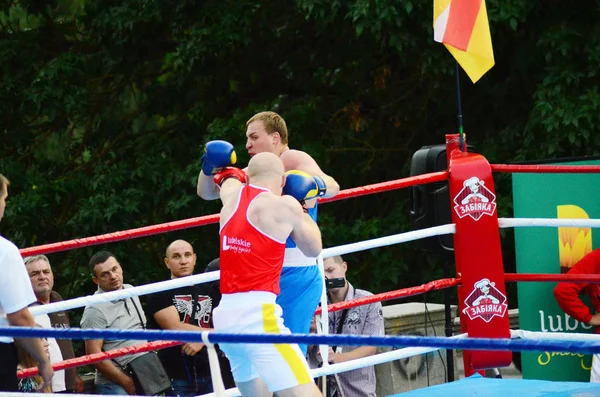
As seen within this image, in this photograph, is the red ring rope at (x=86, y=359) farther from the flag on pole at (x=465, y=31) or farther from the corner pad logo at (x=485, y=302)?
the flag on pole at (x=465, y=31)

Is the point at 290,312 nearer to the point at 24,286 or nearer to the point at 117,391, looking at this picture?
the point at 24,286

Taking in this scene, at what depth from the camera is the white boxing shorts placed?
415cm

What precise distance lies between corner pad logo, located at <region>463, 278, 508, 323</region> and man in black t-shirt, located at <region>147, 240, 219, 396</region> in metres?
1.47

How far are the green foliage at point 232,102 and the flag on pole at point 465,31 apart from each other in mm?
3262

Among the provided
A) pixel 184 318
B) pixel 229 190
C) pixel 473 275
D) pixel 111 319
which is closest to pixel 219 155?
pixel 229 190

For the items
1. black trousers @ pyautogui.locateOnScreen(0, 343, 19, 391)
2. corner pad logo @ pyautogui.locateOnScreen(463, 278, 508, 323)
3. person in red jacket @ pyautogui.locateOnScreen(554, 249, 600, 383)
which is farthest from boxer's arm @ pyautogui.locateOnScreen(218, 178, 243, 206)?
person in red jacket @ pyautogui.locateOnScreen(554, 249, 600, 383)

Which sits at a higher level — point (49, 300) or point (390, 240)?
point (390, 240)

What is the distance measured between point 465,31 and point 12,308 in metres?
2.80

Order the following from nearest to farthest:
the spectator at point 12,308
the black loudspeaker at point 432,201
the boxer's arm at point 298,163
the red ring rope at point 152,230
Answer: the spectator at point 12,308 < the red ring rope at point 152,230 < the boxer's arm at point 298,163 < the black loudspeaker at point 432,201

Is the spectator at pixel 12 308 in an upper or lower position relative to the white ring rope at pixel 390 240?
lower

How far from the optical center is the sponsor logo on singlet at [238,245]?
4285 mm

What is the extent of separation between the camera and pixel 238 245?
4.30 meters

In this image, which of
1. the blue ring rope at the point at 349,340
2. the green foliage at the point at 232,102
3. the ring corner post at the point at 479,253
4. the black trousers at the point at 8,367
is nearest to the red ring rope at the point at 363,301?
the ring corner post at the point at 479,253

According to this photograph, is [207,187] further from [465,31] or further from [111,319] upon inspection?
[465,31]
